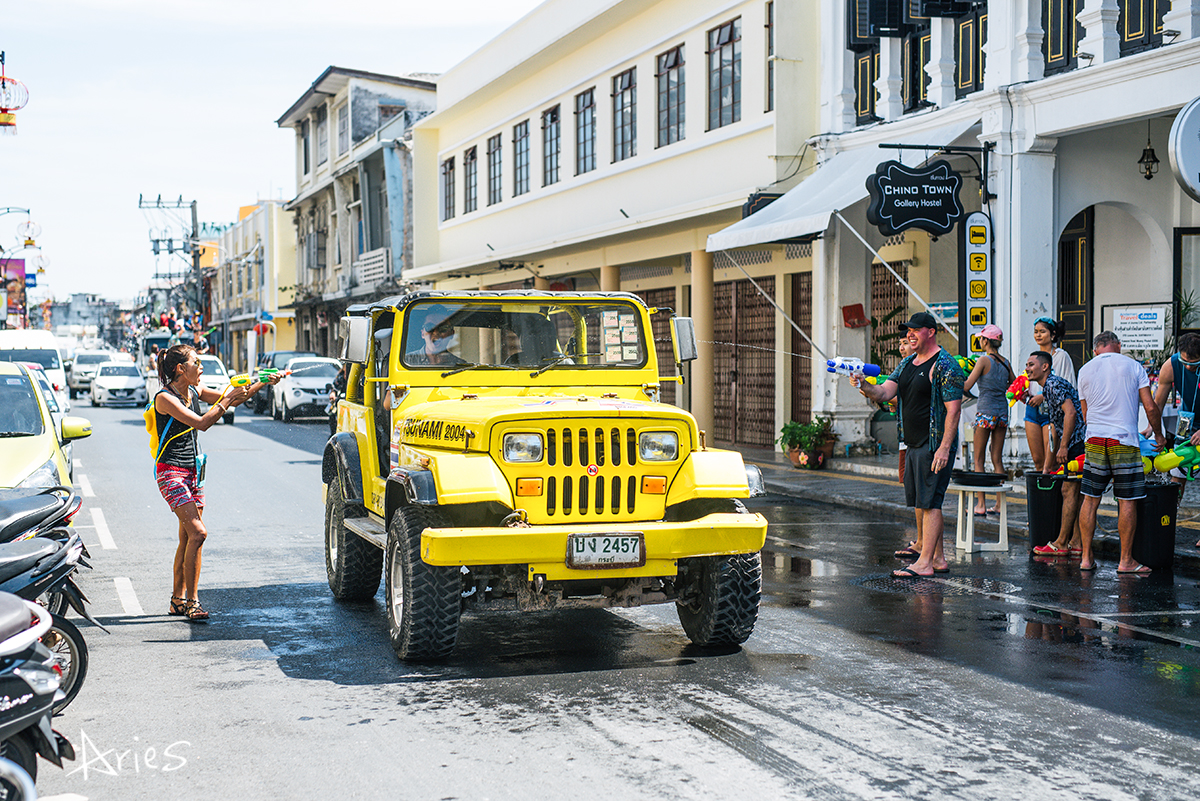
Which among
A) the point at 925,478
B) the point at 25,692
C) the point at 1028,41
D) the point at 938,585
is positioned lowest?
the point at 938,585

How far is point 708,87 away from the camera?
21.7 metres

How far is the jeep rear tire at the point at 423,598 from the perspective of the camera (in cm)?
655

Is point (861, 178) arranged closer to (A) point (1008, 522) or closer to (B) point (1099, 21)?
(B) point (1099, 21)

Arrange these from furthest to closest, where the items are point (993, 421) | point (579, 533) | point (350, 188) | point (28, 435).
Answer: point (350, 188) → point (993, 421) → point (28, 435) → point (579, 533)

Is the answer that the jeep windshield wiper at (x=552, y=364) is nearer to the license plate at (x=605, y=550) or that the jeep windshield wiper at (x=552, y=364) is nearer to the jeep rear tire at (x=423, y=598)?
the jeep rear tire at (x=423, y=598)

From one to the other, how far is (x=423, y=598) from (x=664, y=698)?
1379mm

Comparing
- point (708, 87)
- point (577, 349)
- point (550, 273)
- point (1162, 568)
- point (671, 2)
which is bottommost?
point (1162, 568)

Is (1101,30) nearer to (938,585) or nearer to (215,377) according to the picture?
(938,585)

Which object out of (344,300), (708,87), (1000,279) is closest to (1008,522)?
(1000,279)

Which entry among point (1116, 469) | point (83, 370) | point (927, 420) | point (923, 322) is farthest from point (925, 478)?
point (83, 370)

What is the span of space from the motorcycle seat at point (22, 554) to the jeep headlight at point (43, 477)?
3.55 m

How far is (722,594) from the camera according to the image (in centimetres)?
686

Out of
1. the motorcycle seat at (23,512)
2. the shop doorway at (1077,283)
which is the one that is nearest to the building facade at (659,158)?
the shop doorway at (1077,283)

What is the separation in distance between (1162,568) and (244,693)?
7.13m
